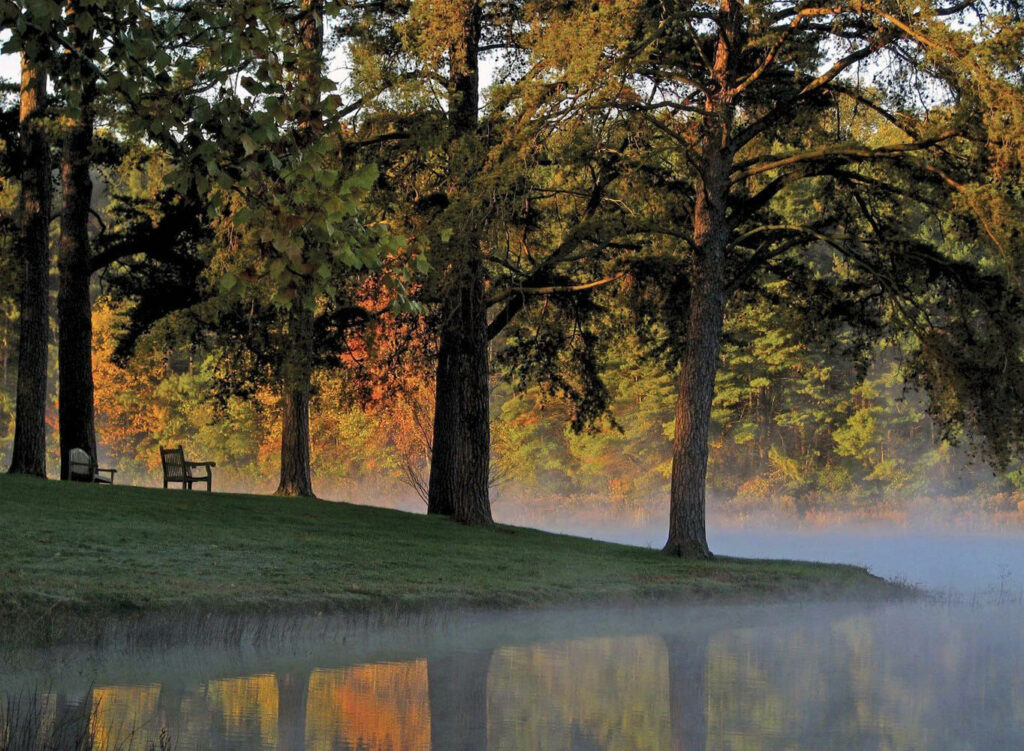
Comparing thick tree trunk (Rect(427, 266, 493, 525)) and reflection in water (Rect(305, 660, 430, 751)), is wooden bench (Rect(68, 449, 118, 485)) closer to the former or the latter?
thick tree trunk (Rect(427, 266, 493, 525))

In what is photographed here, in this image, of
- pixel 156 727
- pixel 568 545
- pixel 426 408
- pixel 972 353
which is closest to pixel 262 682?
pixel 156 727

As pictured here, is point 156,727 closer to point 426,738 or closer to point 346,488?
point 426,738

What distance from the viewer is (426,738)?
8477 mm

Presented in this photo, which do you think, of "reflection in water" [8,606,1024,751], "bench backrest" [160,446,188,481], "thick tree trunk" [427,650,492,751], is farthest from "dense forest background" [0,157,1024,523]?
"thick tree trunk" [427,650,492,751]

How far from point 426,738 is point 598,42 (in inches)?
491

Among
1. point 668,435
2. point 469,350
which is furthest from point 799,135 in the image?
point 668,435

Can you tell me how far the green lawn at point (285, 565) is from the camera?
1266cm

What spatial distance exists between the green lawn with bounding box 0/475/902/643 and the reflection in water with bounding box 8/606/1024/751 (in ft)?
7.23

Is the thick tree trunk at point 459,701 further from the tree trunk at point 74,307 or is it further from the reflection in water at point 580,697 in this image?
the tree trunk at point 74,307

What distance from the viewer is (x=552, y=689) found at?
10391 mm

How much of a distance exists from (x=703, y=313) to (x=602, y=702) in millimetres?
12526

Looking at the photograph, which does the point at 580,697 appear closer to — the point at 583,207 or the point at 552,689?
the point at 552,689

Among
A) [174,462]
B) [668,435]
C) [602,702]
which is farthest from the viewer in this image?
[668,435]

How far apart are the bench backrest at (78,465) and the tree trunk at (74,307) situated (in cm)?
11
